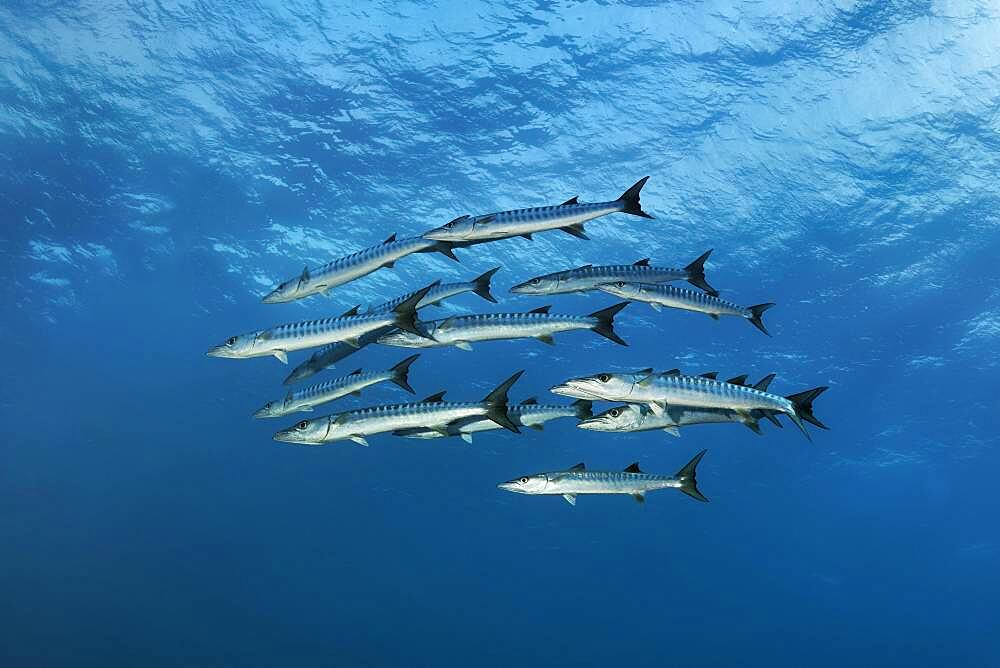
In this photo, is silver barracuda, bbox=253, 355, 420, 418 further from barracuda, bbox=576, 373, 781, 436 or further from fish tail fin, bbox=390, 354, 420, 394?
barracuda, bbox=576, 373, 781, 436

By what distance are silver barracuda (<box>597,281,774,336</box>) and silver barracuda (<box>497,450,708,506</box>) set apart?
1.70 meters

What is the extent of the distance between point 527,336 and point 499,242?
42.5 ft

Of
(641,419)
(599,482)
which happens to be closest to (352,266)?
(641,419)

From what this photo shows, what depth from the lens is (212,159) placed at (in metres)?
18.6

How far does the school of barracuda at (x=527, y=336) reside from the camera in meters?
6.15

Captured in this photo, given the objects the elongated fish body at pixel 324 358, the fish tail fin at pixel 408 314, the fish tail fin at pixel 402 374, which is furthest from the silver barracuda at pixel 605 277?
the elongated fish body at pixel 324 358

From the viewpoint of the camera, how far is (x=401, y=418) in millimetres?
7020

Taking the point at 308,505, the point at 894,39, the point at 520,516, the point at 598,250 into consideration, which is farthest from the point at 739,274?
the point at 308,505

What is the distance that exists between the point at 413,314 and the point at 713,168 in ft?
39.3

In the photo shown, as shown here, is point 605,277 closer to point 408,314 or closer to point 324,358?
point 408,314

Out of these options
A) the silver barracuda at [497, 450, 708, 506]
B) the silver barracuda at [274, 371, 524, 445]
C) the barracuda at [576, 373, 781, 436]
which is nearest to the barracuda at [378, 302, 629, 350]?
the silver barracuda at [274, 371, 524, 445]

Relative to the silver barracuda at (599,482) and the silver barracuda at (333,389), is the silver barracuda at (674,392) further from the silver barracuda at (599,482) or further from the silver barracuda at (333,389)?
the silver barracuda at (333,389)

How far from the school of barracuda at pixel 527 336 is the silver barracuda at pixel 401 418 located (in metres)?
0.01

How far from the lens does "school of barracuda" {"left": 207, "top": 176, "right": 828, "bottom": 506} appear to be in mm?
6148
